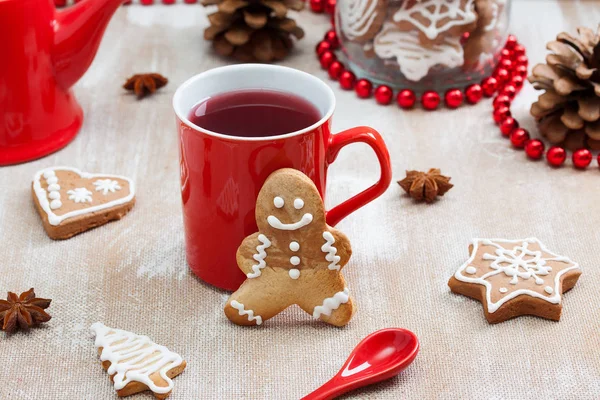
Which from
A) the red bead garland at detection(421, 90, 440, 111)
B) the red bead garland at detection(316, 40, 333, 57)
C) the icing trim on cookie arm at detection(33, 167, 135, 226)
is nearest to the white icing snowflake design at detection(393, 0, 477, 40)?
the red bead garland at detection(421, 90, 440, 111)

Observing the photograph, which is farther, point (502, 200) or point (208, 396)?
point (502, 200)

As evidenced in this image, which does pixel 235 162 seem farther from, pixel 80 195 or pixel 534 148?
pixel 534 148

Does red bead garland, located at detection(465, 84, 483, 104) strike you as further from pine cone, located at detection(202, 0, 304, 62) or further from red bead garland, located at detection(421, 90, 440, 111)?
pine cone, located at detection(202, 0, 304, 62)

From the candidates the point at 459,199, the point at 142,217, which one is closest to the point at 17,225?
the point at 142,217

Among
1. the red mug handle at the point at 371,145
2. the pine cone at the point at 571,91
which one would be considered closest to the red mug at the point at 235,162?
the red mug handle at the point at 371,145

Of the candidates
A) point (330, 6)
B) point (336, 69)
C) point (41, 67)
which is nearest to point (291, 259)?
point (41, 67)

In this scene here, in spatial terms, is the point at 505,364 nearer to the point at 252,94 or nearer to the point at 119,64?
the point at 252,94
